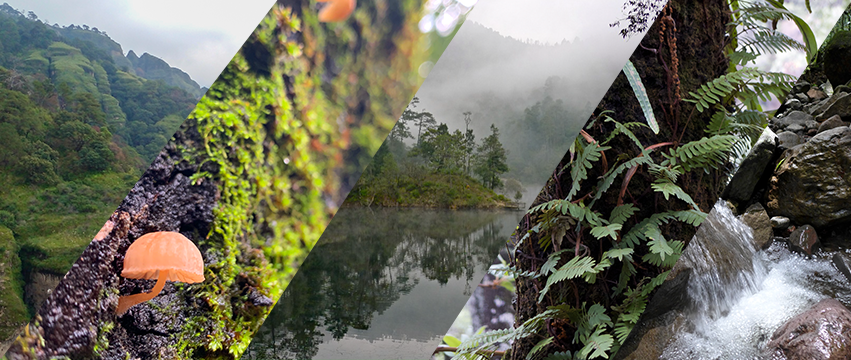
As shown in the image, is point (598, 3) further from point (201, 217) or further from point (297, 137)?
point (201, 217)

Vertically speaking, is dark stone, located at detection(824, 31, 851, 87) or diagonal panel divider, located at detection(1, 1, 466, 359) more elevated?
dark stone, located at detection(824, 31, 851, 87)

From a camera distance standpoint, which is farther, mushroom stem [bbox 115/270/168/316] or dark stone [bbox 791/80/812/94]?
mushroom stem [bbox 115/270/168/316]

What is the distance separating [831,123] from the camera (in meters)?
0.65

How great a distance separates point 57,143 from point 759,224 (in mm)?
1491

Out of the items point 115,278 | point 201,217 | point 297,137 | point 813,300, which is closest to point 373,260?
point 297,137

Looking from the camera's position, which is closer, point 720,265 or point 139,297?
point 720,265

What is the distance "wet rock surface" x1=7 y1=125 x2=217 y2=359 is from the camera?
0.88m

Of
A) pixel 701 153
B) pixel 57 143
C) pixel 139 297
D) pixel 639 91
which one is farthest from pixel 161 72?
pixel 701 153

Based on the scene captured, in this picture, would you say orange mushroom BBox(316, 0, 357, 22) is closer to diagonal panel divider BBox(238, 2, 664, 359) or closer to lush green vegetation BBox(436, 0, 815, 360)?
diagonal panel divider BBox(238, 2, 664, 359)

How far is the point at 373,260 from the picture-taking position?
2.57ft

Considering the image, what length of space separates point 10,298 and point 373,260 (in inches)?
33.5

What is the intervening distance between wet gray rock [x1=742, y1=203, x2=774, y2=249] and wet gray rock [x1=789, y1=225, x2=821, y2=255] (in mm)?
32

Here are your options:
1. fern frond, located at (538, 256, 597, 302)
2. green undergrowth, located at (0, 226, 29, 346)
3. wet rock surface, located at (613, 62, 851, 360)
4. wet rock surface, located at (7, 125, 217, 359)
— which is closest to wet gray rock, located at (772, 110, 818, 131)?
wet rock surface, located at (613, 62, 851, 360)

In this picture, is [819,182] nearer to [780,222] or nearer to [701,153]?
[780,222]
